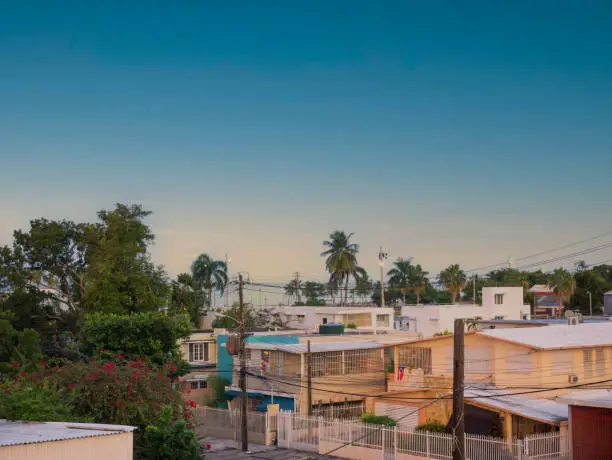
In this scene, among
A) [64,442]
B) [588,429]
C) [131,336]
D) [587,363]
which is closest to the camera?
[64,442]

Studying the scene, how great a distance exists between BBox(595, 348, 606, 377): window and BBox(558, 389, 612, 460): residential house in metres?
11.3

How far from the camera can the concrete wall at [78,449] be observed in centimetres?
1545

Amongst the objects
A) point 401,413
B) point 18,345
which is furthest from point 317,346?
point 18,345

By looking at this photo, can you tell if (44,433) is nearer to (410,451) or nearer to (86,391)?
(86,391)

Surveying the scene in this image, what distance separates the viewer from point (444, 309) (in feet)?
227

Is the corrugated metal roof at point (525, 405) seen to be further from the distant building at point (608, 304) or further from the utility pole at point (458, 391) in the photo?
the distant building at point (608, 304)

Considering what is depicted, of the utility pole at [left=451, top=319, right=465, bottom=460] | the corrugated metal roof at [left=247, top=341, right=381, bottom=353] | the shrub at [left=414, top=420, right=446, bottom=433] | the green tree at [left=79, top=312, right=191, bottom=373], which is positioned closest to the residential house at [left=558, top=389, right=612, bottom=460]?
the utility pole at [left=451, top=319, right=465, bottom=460]

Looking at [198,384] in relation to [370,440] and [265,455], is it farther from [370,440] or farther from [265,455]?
[370,440]

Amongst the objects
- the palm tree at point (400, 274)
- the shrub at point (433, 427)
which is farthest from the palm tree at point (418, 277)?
the shrub at point (433, 427)

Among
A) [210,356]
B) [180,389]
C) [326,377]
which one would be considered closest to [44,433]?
[180,389]

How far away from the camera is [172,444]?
76.3 ft

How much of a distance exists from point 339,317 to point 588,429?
44070 mm

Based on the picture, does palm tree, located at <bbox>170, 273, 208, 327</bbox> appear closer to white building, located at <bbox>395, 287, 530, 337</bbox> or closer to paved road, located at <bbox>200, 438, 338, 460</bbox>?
white building, located at <bbox>395, 287, 530, 337</bbox>

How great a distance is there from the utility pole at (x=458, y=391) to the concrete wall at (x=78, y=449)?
35.8ft
